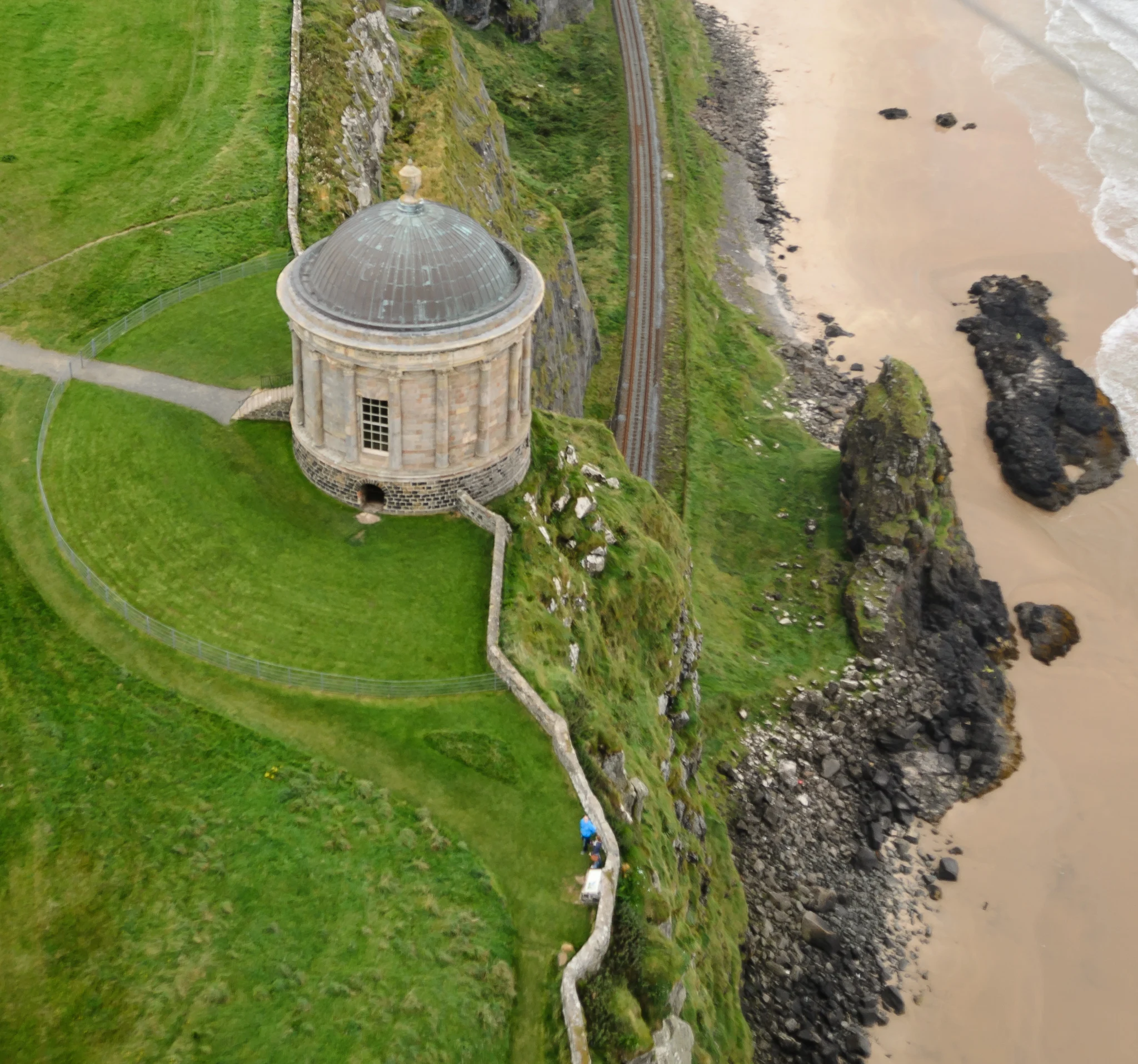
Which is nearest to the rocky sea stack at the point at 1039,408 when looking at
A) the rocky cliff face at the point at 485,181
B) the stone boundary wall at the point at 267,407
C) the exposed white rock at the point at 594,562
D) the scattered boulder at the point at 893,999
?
the rocky cliff face at the point at 485,181

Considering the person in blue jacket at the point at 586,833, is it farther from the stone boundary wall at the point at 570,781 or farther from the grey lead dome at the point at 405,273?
the grey lead dome at the point at 405,273

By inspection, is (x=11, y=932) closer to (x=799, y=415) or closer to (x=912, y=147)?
(x=799, y=415)

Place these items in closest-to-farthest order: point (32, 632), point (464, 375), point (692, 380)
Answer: point (32, 632) < point (464, 375) < point (692, 380)

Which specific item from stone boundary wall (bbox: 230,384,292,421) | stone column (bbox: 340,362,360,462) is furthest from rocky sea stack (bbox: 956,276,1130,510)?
stone boundary wall (bbox: 230,384,292,421)

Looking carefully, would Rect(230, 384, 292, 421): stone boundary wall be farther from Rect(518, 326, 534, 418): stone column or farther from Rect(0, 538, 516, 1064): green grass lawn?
Rect(0, 538, 516, 1064): green grass lawn

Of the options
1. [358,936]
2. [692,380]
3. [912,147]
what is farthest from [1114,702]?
[912,147]

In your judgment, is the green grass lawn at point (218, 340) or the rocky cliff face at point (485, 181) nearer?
the green grass lawn at point (218, 340)
